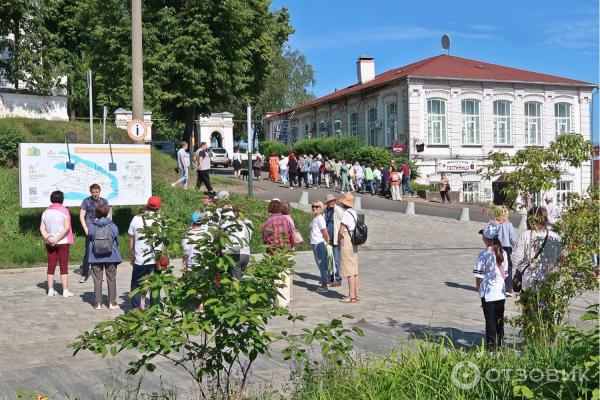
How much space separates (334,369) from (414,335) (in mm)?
3169

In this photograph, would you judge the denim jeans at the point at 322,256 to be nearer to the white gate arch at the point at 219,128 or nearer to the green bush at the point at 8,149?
the green bush at the point at 8,149

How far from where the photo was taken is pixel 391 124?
145 feet

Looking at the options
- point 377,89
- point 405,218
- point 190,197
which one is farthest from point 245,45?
point 190,197

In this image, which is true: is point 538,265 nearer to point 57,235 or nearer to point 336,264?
point 336,264

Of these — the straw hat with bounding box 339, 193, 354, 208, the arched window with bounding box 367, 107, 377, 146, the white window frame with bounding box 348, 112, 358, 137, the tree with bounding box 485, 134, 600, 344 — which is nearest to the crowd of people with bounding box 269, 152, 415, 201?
the arched window with bounding box 367, 107, 377, 146

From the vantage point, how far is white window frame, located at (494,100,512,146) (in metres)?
44.4

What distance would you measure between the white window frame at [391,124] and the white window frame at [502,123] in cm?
630

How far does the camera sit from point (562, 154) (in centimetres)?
638

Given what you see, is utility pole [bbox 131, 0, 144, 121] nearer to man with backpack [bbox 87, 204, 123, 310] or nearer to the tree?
man with backpack [bbox 87, 204, 123, 310]

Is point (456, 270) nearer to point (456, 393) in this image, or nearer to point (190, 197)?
point (190, 197)

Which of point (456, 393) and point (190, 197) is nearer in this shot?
point (456, 393)

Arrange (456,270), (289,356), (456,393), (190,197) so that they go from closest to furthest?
(456,393), (289,356), (456,270), (190,197)

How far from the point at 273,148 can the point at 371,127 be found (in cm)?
1126

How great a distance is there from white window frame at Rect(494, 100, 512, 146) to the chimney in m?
10.8
